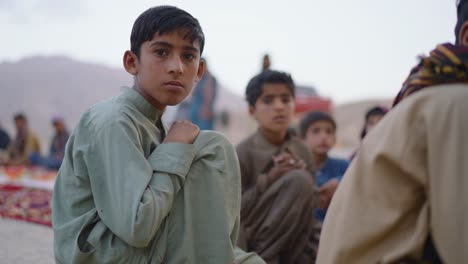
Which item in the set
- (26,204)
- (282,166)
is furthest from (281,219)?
(26,204)

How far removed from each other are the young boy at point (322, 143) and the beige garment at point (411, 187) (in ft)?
8.80

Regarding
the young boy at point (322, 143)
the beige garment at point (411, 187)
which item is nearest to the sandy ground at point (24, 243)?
the young boy at point (322, 143)

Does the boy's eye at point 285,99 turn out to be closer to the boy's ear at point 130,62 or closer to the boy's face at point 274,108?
the boy's face at point 274,108

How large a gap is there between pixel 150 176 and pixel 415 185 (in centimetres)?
91

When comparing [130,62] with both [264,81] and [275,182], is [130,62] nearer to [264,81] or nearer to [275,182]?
[275,182]

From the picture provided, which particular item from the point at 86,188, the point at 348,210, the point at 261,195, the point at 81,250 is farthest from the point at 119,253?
the point at 261,195

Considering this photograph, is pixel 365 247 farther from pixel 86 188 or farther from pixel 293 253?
pixel 293 253

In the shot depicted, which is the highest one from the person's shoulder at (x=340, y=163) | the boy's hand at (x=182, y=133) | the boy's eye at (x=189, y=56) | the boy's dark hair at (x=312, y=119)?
the boy's eye at (x=189, y=56)

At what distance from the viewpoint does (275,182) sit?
2.93 meters

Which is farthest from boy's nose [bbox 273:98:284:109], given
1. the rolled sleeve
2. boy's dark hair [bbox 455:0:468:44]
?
boy's dark hair [bbox 455:0:468:44]

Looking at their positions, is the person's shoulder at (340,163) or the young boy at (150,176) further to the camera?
the person's shoulder at (340,163)

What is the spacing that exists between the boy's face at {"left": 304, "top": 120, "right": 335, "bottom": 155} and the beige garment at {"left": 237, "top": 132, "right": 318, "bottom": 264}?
1236 millimetres

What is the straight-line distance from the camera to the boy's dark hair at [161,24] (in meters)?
1.94

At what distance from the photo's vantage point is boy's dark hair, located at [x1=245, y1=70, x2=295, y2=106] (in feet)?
10.8
